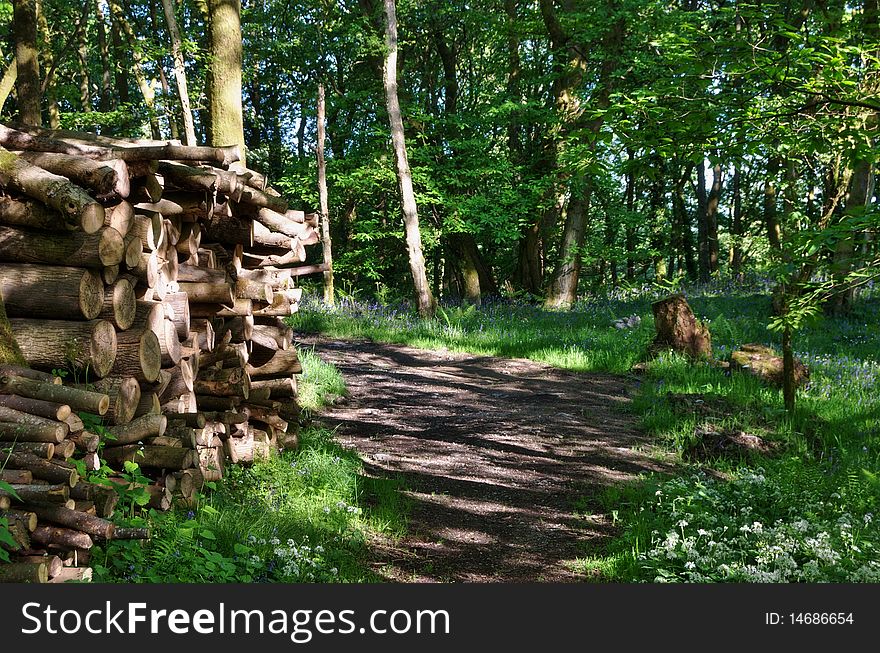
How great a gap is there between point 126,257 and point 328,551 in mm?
2323

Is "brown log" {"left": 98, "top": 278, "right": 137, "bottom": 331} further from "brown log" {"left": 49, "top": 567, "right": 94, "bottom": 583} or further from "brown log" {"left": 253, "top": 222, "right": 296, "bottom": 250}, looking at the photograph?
"brown log" {"left": 253, "top": 222, "right": 296, "bottom": 250}

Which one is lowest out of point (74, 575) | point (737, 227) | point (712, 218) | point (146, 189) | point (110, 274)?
point (74, 575)

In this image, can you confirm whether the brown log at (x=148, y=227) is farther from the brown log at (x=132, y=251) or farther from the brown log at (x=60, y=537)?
the brown log at (x=60, y=537)

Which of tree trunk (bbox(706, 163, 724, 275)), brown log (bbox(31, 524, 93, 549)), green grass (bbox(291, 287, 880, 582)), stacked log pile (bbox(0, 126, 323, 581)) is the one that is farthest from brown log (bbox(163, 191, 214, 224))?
tree trunk (bbox(706, 163, 724, 275))

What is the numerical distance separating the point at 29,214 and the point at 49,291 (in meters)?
0.46

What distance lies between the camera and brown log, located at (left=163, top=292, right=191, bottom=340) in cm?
543

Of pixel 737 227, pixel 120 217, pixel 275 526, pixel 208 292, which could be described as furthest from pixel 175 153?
pixel 737 227

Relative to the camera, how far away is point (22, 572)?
332 cm

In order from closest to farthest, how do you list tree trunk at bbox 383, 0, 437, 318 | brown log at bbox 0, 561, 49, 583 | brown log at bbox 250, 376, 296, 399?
brown log at bbox 0, 561, 49, 583 < brown log at bbox 250, 376, 296, 399 < tree trunk at bbox 383, 0, 437, 318

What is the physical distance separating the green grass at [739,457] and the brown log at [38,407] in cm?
339

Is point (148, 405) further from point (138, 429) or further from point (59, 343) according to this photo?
point (59, 343)

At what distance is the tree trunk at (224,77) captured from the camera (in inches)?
388

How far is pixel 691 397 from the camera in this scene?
354 inches

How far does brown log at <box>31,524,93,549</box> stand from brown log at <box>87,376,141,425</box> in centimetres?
95
